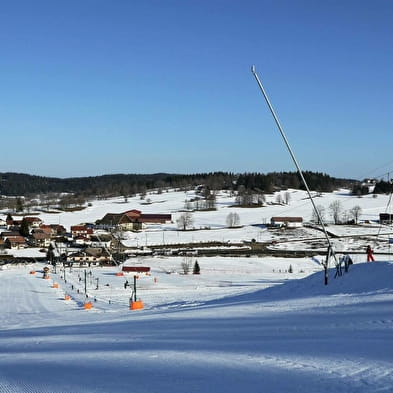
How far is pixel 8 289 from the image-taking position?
36375 mm

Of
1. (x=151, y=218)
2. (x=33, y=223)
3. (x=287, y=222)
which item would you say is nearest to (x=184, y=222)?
(x=151, y=218)

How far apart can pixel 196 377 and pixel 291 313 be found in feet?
16.7

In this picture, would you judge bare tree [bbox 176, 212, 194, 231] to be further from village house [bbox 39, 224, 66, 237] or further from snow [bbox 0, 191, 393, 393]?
snow [bbox 0, 191, 393, 393]

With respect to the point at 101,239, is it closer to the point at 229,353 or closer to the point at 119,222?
the point at 119,222

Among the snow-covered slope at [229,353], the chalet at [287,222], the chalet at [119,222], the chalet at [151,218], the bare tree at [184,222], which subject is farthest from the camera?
the chalet at [151,218]

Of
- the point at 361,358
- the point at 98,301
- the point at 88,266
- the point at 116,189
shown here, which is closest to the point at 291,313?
the point at 361,358

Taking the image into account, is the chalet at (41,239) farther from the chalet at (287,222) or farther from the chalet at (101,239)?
the chalet at (287,222)

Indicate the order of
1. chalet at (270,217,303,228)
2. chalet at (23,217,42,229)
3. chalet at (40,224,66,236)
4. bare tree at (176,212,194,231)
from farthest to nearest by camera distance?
chalet at (23,217,42,229) < bare tree at (176,212,194,231) < chalet at (270,217,303,228) < chalet at (40,224,66,236)

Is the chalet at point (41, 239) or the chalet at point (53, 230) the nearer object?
the chalet at point (41, 239)

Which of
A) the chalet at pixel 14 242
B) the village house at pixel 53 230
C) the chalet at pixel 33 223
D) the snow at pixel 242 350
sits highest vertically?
the snow at pixel 242 350

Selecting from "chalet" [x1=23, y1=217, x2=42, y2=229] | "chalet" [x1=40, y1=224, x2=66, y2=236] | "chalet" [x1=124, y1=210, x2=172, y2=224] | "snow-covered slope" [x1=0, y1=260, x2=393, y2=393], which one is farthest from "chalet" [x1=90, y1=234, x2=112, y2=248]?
"snow-covered slope" [x1=0, y1=260, x2=393, y2=393]

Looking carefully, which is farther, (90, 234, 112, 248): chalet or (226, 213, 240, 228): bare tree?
(226, 213, 240, 228): bare tree

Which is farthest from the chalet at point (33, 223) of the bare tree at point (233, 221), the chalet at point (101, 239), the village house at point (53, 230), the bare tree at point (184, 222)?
the bare tree at point (233, 221)

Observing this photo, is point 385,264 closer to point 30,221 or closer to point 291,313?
point 291,313
